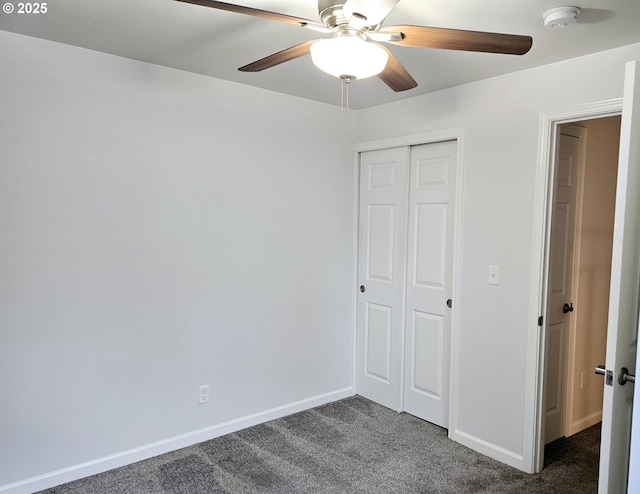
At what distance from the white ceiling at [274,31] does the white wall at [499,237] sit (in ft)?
0.48

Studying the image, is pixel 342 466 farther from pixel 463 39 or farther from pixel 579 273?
pixel 463 39

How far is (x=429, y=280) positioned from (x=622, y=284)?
175cm

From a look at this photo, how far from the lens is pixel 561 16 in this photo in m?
1.83

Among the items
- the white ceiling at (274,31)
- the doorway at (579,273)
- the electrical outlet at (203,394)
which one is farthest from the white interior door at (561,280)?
the electrical outlet at (203,394)

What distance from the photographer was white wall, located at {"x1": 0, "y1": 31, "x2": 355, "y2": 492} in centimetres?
234

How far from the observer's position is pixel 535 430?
2645 millimetres

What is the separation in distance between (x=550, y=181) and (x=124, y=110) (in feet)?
7.94

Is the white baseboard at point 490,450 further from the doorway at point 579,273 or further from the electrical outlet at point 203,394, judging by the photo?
the electrical outlet at point 203,394

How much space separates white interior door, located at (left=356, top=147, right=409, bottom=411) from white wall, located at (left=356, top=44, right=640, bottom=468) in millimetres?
557

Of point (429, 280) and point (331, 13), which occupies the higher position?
point (331, 13)

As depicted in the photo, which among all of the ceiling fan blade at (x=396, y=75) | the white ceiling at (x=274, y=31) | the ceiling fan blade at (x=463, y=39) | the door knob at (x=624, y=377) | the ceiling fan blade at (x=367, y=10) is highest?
the white ceiling at (x=274, y=31)

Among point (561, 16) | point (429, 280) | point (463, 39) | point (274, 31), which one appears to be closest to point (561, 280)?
point (429, 280)

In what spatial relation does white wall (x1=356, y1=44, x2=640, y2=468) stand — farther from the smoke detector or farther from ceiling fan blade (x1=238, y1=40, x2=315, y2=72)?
ceiling fan blade (x1=238, y1=40, x2=315, y2=72)

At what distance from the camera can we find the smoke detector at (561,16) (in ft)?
5.94
